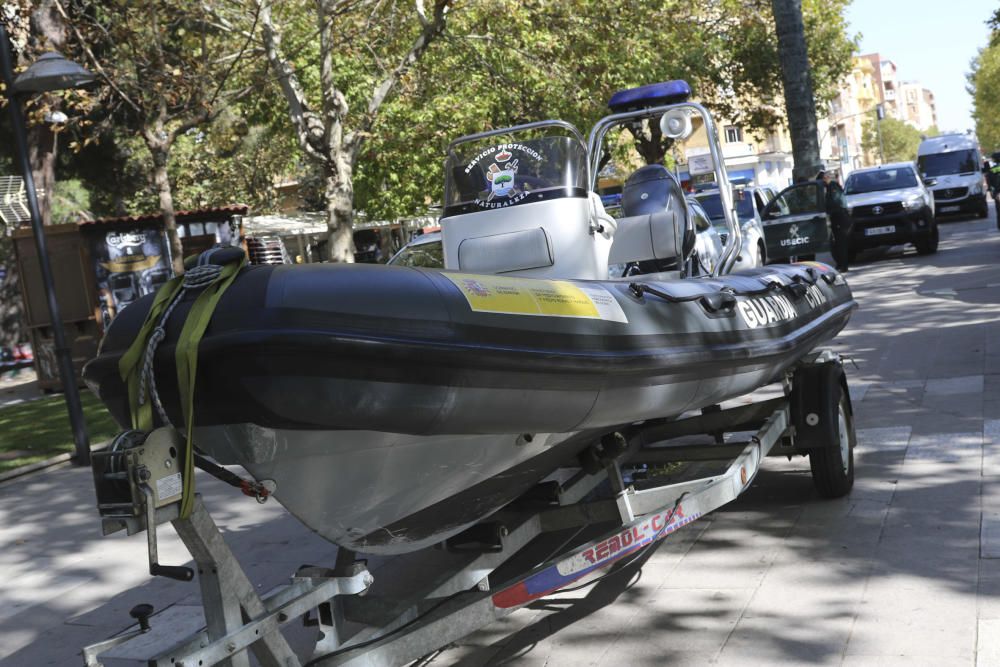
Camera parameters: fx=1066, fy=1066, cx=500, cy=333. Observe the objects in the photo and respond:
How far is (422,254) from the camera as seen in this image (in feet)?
33.7

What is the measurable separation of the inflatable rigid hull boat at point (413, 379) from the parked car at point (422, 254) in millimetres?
5829

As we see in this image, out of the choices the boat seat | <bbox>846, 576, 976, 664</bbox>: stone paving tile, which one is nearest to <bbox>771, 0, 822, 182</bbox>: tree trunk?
the boat seat

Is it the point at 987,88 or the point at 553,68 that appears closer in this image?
the point at 553,68

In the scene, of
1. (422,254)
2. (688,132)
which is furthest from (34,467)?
(688,132)

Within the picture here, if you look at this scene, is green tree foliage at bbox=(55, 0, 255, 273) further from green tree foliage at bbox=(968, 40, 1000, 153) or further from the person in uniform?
green tree foliage at bbox=(968, 40, 1000, 153)

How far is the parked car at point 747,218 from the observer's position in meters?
15.9

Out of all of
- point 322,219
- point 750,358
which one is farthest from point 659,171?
point 322,219

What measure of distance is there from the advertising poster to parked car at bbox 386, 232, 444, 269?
608 centimetres

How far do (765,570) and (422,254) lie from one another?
613 cm

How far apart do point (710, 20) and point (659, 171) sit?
24925mm

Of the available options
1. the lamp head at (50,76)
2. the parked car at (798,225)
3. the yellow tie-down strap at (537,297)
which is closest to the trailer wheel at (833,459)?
the yellow tie-down strap at (537,297)

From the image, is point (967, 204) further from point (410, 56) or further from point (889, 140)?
point (889, 140)

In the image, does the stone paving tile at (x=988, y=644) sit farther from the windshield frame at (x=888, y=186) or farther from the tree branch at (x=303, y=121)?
the windshield frame at (x=888, y=186)

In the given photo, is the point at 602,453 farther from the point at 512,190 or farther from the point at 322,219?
the point at 322,219
